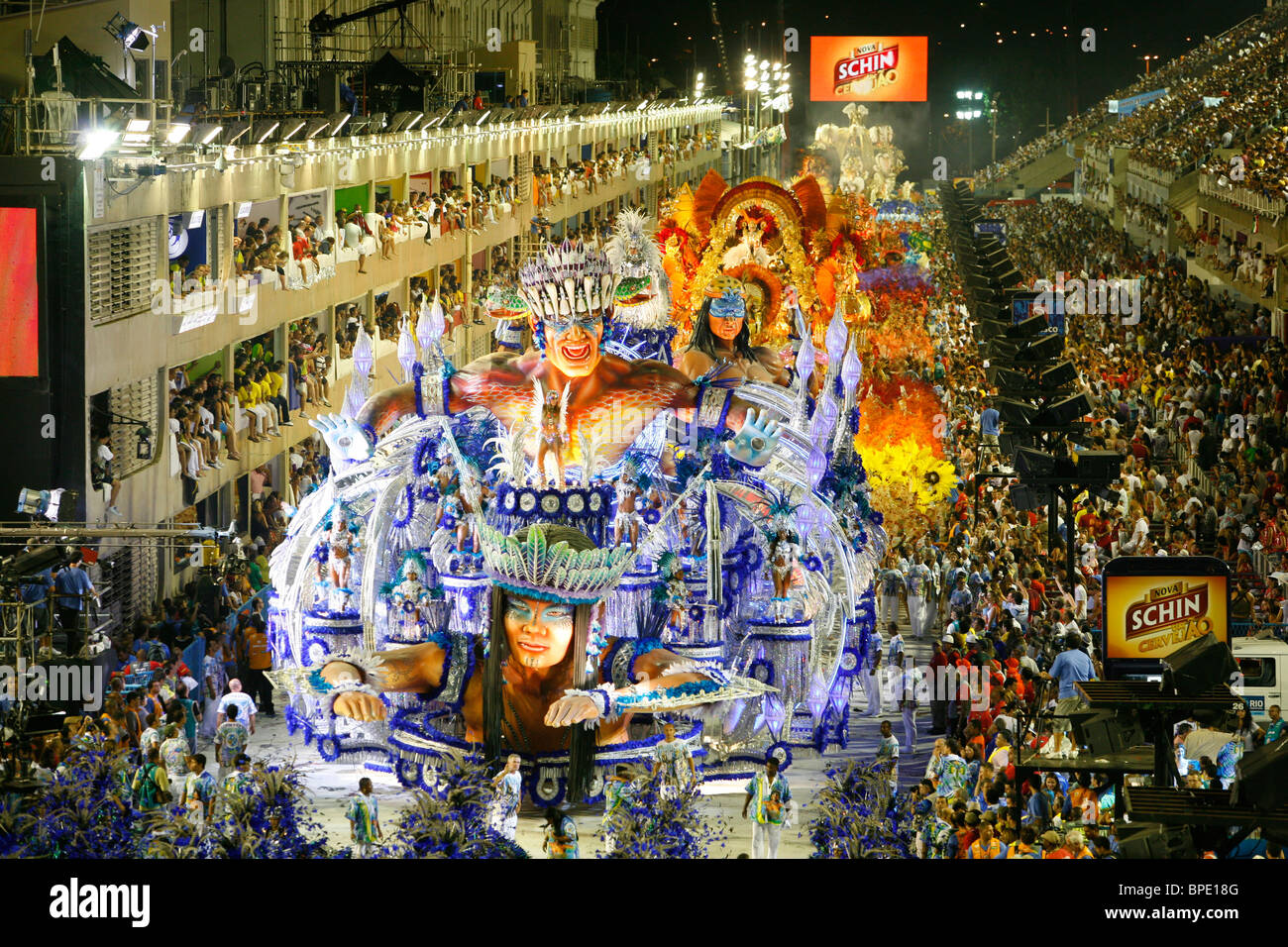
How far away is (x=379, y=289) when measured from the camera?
3356cm

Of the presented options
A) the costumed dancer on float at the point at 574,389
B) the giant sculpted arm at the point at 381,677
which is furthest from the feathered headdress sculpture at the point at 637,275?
the giant sculpted arm at the point at 381,677

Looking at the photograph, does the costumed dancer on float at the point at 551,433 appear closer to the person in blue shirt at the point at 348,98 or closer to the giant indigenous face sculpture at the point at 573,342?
the giant indigenous face sculpture at the point at 573,342

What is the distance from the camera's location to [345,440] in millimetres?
16906

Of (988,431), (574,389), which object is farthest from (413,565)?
(988,431)

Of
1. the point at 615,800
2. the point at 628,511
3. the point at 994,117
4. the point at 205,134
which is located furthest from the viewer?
the point at 994,117

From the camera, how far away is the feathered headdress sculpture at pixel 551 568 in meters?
15.1

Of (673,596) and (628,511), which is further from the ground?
(628,511)

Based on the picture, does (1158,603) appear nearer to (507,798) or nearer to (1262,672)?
(1262,672)

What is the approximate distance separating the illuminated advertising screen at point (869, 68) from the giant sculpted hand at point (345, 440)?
41394mm

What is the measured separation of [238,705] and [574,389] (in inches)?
145

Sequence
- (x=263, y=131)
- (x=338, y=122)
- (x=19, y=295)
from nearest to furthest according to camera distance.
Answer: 1. (x=19, y=295)
2. (x=263, y=131)
3. (x=338, y=122)

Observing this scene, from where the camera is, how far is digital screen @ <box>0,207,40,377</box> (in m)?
19.3
